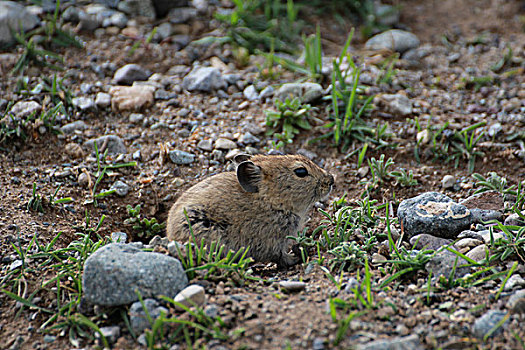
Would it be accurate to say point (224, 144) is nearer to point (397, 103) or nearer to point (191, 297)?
point (397, 103)

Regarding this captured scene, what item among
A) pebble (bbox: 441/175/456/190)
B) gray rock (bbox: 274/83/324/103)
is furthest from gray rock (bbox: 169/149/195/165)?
pebble (bbox: 441/175/456/190)

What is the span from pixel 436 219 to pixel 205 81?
3.51 m

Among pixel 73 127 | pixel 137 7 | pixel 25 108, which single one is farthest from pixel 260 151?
pixel 137 7

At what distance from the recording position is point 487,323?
3.35 m

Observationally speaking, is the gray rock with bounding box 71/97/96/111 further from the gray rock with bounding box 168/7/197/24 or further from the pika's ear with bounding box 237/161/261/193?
the pika's ear with bounding box 237/161/261/193

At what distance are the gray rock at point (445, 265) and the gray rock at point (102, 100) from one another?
14.1ft

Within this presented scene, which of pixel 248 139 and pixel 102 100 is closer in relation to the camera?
pixel 248 139

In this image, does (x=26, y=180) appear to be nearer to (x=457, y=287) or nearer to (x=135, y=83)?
(x=135, y=83)

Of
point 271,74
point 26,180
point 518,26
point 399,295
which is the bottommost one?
point 26,180

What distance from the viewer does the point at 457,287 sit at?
3.77m

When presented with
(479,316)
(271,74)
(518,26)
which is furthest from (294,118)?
(518,26)

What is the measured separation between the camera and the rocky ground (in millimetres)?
3537

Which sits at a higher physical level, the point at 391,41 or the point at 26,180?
the point at 391,41

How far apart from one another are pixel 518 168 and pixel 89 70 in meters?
5.35
